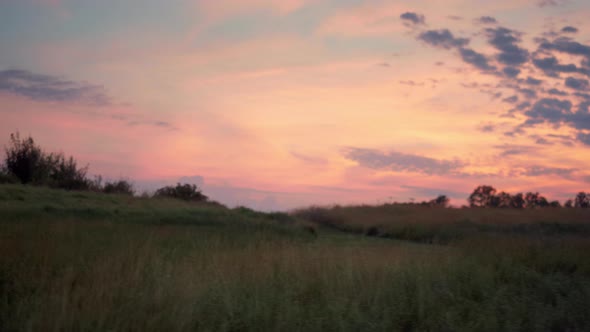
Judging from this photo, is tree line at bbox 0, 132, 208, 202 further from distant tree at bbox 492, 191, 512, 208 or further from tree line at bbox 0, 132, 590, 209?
distant tree at bbox 492, 191, 512, 208

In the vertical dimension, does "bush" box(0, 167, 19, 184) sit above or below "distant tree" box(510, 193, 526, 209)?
below

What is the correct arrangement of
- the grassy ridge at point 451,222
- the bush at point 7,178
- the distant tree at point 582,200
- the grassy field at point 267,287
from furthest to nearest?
the distant tree at point 582,200
the bush at point 7,178
the grassy ridge at point 451,222
the grassy field at point 267,287

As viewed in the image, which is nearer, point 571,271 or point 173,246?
point 571,271

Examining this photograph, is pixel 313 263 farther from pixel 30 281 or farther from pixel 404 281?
pixel 30 281

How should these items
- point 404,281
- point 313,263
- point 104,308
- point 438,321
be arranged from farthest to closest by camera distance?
point 313,263 → point 404,281 → point 438,321 → point 104,308

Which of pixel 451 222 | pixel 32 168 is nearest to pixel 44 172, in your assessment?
pixel 32 168

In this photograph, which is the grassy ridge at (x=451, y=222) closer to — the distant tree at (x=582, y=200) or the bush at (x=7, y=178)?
the distant tree at (x=582, y=200)

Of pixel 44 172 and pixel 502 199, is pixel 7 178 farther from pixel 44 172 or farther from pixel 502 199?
pixel 502 199

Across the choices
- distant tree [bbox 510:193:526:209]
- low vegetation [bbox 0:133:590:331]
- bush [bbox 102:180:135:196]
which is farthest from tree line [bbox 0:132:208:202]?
distant tree [bbox 510:193:526:209]

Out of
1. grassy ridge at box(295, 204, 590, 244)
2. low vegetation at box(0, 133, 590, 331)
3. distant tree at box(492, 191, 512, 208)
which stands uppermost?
distant tree at box(492, 191, 512, 208)

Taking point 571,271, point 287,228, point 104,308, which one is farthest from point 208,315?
point 287,228

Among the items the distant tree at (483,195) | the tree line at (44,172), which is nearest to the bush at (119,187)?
the tree line at (44,172)

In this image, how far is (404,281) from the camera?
854 centimetres

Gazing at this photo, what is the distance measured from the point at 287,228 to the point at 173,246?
753 centimetres
